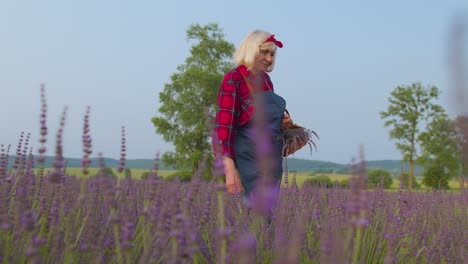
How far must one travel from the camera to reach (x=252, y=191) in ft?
11.9

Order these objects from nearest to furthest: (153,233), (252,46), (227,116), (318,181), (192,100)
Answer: (153,233) → (227,116) → (252,46) → (318,181) → (192,100)

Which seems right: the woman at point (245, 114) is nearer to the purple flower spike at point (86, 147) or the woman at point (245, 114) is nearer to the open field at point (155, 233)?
the open field at point (155, 233)

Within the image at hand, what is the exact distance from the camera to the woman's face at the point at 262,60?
3.78 meters

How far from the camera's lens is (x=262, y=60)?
3824 millimetres

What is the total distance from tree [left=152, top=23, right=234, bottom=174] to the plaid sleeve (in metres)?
20.1

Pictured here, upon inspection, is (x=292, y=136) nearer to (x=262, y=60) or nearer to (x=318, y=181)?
(x=262, y=60)

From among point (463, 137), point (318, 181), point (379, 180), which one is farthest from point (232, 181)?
point (318, 181)

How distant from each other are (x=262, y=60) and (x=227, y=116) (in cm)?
58

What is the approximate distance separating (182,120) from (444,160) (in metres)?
19.7

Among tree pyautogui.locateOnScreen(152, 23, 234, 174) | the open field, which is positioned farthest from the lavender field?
tree pyautogui.locateOnScreen(152, 23, 234, 174)

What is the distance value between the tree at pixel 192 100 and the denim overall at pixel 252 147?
20.0 meters

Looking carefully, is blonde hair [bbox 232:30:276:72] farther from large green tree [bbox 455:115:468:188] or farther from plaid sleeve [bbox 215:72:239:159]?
large green tree [bbox 455:115:468:188]

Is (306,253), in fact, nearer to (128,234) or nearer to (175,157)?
(128,234)

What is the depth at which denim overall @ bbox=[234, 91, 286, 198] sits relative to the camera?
11.8 feet
